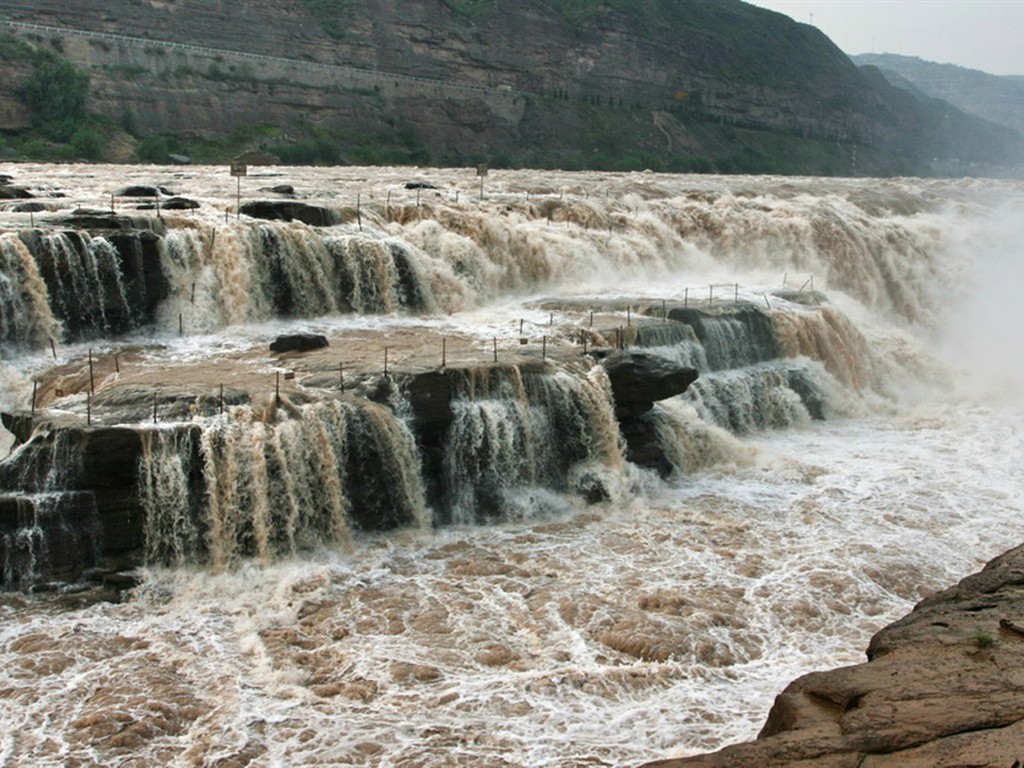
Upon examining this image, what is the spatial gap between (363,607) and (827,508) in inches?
316

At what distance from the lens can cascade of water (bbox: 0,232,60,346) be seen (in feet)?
62.9

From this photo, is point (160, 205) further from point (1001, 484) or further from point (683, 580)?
point (1001, 484)

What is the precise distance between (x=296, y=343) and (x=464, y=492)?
437 cm

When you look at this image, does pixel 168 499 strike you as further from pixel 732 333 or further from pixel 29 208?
pixel 732 333

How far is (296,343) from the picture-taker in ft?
62.5

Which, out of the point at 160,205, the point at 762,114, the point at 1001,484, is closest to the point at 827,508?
the point at 1001,484

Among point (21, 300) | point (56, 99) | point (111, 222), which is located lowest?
point (21, 300)

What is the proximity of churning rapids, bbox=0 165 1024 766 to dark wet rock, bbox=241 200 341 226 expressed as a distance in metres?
0.24

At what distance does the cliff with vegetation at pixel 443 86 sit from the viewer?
188 feet

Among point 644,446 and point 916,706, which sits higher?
point 916,706

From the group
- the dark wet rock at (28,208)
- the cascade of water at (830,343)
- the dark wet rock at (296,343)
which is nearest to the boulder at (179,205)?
the dark wet rock at (28,208)

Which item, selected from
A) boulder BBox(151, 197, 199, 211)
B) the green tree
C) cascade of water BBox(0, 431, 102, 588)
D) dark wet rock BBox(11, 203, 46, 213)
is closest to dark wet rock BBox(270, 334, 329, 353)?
cascade of water BBox(0, 431, 102, 588)

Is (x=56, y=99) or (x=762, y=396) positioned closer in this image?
(x=762, y=396)

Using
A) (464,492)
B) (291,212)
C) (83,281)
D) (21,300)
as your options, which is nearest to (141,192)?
(291,212)
